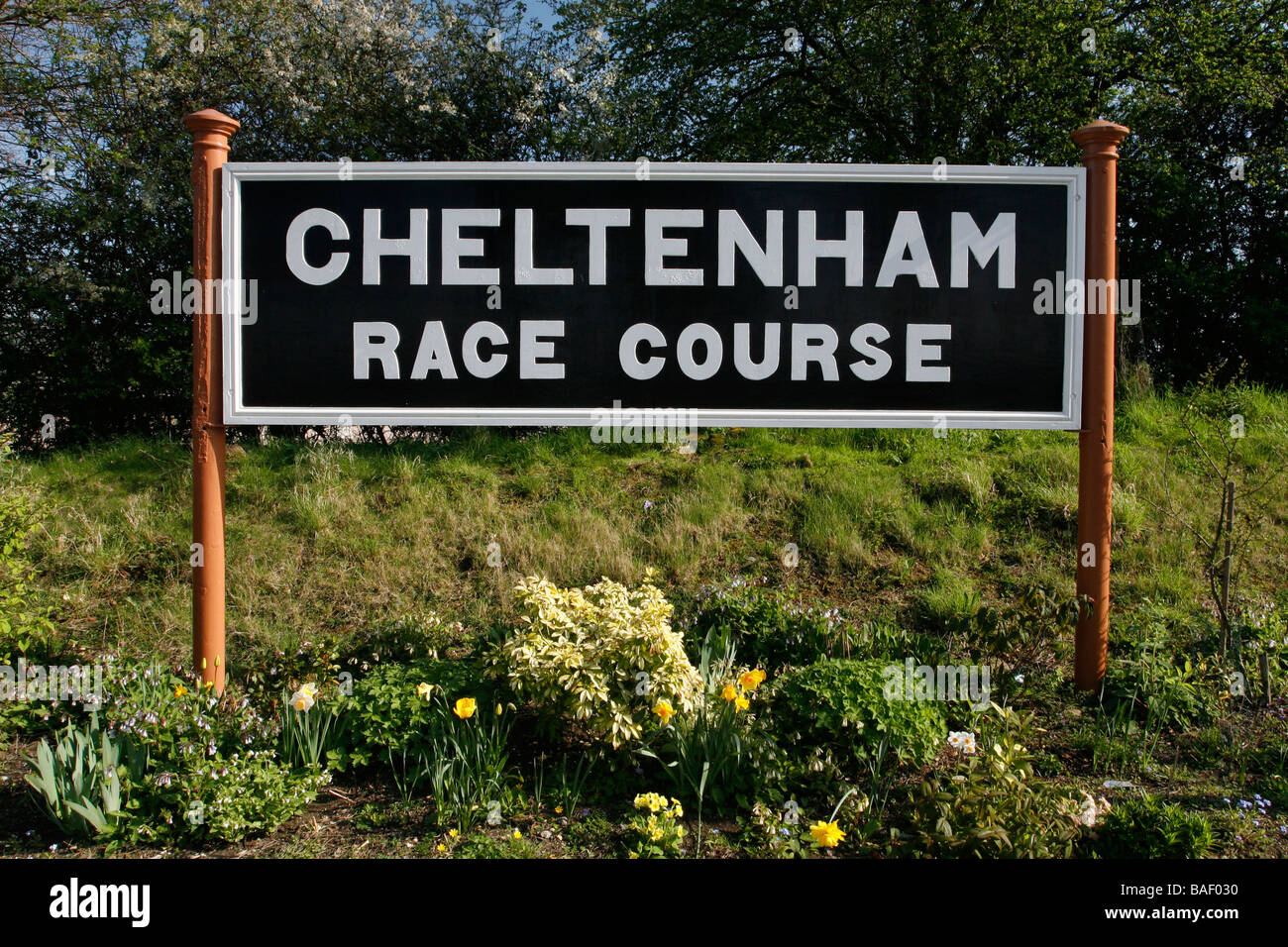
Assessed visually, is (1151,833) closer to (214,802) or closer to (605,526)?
(214,802)

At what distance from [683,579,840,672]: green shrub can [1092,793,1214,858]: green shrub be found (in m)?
1.52

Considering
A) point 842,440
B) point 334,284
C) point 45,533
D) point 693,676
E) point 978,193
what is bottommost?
point 693,676

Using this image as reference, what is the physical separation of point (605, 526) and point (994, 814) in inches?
138

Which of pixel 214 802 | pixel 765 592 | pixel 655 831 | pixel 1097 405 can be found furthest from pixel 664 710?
pixel 1097 405

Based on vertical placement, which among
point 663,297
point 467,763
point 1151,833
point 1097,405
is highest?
point 663,297

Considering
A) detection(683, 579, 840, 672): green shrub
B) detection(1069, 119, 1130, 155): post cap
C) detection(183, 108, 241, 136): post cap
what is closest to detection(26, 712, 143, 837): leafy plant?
detection(683, 579, 840, 672): green shrub

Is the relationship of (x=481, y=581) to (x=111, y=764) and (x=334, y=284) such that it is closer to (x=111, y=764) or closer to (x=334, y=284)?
(x=334, y=284)

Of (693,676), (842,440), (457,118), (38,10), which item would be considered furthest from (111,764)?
(38,10)

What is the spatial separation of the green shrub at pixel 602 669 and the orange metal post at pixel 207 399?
1565 mm

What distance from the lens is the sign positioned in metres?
4.33

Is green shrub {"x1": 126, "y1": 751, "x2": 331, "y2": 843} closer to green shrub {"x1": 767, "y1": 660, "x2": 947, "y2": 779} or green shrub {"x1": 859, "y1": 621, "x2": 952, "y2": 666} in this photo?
green shrub {"x1": 767, "y1": 660, "x2": 947, "y2": 779}

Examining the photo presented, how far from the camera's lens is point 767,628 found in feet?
→ 15.3
